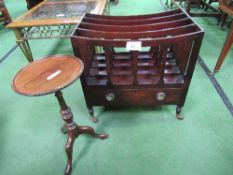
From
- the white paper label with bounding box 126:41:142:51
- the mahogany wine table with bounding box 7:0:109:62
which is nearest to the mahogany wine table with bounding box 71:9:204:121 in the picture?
the white paper label with bounding box 126:41:142:51

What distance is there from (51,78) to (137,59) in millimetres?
576

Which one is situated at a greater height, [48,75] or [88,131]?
[48,75]

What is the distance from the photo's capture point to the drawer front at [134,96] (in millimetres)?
1319

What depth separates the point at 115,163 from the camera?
124 cm

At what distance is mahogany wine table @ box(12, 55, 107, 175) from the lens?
0.85 m

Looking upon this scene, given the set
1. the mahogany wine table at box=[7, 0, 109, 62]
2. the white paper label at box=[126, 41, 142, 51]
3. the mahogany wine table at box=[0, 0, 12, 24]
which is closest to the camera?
the white paper label at box=[126, 41, 142, 51]

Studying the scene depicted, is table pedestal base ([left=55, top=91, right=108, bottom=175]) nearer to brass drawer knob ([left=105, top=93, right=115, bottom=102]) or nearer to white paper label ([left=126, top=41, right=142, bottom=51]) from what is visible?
brass drawer knob ([left=105, top=93, right=115, bottom=102])

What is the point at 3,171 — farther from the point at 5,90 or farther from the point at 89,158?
the point at 5,90

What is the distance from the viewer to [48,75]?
0.96 metres

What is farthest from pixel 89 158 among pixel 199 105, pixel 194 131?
pixel 199 105

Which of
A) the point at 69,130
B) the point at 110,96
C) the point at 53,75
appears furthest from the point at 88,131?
the point at 53,75

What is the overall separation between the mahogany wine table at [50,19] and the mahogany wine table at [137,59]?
2.52 ft

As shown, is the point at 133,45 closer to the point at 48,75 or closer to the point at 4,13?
the point at 48,75

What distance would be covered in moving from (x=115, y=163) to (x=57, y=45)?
2.27 meters
